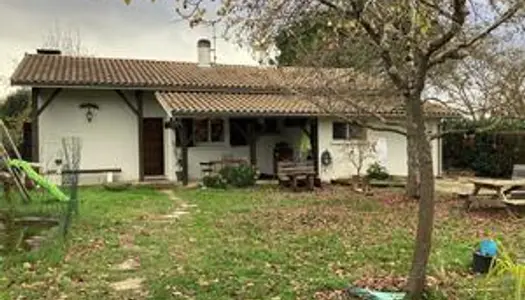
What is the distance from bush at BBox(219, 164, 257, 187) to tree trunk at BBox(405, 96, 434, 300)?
577 inches

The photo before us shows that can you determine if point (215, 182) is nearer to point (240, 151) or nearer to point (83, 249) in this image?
point (240, 151)

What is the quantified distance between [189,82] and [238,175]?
5241 millimetres

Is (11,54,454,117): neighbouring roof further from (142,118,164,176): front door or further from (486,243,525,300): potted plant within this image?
(486,243,525,300): potted plant

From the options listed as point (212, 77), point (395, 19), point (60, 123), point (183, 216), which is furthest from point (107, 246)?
point (212, 77)

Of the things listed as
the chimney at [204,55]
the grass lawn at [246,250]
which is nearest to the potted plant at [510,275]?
the grass lawn at [246,250]

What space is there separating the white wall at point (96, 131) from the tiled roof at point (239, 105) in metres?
1.68

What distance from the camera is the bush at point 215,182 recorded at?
2075cm

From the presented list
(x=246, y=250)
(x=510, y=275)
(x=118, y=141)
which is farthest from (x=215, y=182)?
(x=510, y=275)

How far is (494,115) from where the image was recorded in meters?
16.9

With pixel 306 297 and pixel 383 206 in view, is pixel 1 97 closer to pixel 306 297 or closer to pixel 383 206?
pixel 383 206

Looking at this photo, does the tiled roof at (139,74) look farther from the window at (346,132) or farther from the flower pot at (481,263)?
the flower pot at (481,263)

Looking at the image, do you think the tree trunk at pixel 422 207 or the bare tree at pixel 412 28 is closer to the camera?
the bare tree at pixel 412 28

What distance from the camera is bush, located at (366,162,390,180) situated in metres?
24.0

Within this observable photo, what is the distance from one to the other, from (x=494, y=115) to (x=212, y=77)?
12.5 metres
